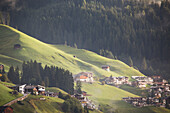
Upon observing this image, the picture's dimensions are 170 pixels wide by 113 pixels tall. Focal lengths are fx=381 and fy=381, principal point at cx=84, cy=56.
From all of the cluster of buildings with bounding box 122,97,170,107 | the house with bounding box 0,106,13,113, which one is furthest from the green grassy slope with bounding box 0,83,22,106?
the cluster of buildings with bounding box 122,97,170,107

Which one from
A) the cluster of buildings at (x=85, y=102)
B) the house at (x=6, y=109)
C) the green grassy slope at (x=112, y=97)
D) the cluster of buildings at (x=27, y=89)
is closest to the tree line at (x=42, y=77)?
the cluster of buildings at (x=85, y=102)

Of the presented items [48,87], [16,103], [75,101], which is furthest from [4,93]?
[48,87]

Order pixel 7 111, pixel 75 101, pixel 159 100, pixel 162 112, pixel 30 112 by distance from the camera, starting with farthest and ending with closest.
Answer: pixel 159 100 < pixel 162 112 < pixel 75 101 < pixel 30 112 < pixel 7 111

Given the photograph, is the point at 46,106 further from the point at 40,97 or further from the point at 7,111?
the point at 7,111

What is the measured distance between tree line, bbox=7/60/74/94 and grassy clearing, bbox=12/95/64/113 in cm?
2752

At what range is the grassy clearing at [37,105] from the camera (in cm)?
10756

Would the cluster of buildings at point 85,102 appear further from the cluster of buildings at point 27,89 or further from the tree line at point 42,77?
the cluster of buildings at point 27,89

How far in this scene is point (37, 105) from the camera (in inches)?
4589

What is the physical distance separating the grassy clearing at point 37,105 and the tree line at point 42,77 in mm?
27517

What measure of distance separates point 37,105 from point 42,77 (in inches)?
2084

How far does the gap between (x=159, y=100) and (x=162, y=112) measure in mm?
14468

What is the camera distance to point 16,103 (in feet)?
358

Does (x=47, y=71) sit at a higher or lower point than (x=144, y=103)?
higher

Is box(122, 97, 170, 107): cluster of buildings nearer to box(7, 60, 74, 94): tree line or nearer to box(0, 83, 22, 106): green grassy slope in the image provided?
box(7, 60, 74, 94): tree line
